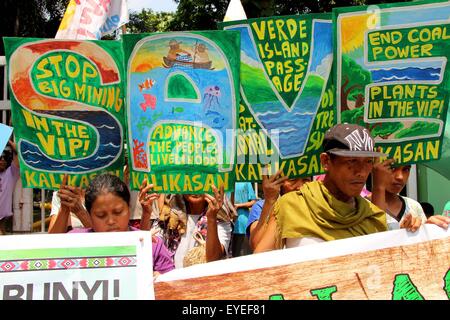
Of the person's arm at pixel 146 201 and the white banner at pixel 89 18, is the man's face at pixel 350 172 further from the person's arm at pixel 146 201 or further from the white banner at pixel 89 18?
the white banner at pixel 89 18

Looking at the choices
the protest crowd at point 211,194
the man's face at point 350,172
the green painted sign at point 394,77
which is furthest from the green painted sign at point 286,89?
the man's face at point 350,172

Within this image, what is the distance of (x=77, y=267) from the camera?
8.12ft

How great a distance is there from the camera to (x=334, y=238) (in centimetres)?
274

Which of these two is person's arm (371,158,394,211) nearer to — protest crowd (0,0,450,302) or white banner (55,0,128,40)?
protest crowd (0,0,450,302)

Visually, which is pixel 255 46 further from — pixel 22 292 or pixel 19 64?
pixel 22 292

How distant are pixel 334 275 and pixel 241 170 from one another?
52.9 inches

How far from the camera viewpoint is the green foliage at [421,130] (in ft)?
11.9

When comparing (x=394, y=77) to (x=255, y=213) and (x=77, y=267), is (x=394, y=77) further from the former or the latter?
(x=77, y=267)

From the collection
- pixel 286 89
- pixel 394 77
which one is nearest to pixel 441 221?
pixel 394 77

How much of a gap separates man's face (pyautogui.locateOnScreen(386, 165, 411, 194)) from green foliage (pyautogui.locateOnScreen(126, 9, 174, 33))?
17833 mm

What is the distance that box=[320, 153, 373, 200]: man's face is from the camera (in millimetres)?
2758

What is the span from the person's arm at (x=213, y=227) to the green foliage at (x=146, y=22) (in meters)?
18.0

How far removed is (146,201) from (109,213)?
564mm

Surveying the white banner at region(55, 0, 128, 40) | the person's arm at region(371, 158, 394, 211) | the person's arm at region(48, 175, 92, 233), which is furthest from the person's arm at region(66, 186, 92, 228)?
the white banner at region(55, 0, 128, 40)
